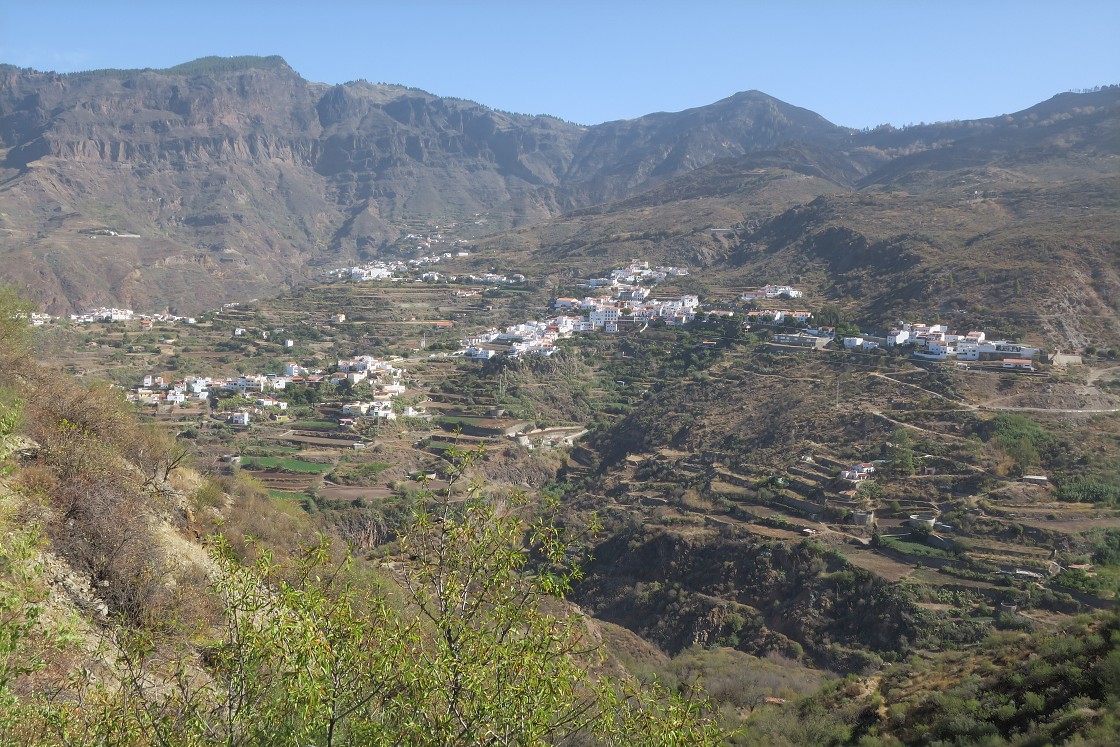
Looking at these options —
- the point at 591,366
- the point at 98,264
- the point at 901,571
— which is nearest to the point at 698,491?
the point at 901,571

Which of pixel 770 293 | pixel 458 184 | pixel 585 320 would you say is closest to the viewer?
pixel 770 293

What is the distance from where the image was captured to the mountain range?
2158 inches

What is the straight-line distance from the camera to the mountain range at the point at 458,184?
54.8 metres

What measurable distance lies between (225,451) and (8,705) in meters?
27.3

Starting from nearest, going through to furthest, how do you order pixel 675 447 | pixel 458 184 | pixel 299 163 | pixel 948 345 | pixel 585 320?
pixel 675 447 → pixel 948 345 → pixel 585 320 → pixel 299 163 → pixel 458 184

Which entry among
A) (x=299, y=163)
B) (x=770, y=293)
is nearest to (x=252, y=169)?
(x=299, y=163)

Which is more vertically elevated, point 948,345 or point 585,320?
point 948,345

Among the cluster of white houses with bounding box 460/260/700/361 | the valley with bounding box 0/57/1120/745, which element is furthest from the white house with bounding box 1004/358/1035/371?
the cluster of white houses with bounding box 460/260/700/361

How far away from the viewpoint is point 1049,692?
912cm

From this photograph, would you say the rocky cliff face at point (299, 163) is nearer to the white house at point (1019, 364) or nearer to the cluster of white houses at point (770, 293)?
the cluster of white houses at point (770, 293)

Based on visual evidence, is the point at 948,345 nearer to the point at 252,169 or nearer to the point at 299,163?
the point at 252,169

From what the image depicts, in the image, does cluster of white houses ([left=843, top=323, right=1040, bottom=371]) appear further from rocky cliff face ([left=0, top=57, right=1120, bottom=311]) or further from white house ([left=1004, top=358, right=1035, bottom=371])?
rocky cliff face ([left=0, top=57, right=1120, bottom=311])

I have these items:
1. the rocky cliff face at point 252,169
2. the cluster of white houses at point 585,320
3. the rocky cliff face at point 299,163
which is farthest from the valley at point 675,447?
the rocky cliff face at point 252,169

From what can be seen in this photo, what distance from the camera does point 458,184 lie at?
16588 centimetres
